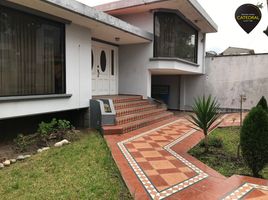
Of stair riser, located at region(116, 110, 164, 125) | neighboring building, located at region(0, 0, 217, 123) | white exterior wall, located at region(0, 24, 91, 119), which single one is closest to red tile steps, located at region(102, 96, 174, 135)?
stair riser, located at region(116, 110, 164, 125)

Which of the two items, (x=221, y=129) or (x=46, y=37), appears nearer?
(x=46, y=37)

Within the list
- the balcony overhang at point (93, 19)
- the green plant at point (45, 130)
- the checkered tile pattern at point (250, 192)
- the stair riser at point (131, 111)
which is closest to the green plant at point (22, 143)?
the green plant at point (45, 130)

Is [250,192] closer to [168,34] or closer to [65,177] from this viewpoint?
[65,177]

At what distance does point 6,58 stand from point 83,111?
11.3ft

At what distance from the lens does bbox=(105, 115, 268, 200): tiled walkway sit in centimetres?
336

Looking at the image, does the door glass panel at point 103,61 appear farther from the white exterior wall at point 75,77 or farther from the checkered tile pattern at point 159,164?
the checkered tile pattern at point 159,164

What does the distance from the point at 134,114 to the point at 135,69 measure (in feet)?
9.82

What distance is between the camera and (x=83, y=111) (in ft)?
28.2

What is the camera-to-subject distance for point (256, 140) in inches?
152

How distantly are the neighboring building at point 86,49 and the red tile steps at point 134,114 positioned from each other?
3.09 feet

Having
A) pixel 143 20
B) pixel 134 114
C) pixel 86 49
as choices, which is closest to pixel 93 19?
pixel 86 49

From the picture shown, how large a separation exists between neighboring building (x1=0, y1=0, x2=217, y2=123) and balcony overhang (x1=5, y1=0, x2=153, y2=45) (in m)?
0.02

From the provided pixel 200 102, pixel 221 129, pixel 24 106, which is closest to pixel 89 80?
pixel 24 106

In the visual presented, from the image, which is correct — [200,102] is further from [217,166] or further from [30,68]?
[30,68]
